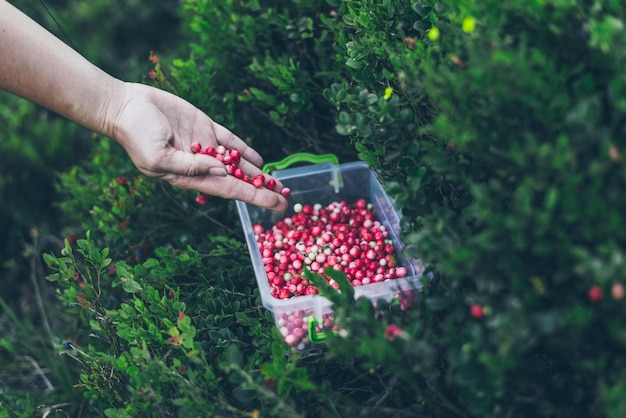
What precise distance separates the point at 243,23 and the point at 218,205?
90cm

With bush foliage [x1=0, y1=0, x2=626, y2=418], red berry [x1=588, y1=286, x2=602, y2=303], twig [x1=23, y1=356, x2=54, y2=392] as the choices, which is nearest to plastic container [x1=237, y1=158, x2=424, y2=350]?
bush foliage [x1=0, y1=0, x2=626, y2=418]

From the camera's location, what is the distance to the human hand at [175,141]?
228 cm

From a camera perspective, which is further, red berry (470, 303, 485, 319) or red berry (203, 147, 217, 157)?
red berry (203, 147, 217, 157)

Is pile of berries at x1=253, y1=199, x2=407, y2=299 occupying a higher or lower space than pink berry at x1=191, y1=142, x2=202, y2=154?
lower

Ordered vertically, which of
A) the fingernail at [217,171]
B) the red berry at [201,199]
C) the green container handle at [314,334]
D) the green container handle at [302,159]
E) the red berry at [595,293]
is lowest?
the green container handle at [314,334]

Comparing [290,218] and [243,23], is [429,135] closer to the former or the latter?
[290,218]

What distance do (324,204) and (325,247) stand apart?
0.38 meters

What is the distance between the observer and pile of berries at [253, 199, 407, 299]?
7.44 ft

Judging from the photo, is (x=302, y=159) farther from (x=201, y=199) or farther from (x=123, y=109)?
(x=123, y=109)

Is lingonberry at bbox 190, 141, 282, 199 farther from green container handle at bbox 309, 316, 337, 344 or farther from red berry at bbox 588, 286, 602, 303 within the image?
red berry at bbox 588, 286, 602, 303

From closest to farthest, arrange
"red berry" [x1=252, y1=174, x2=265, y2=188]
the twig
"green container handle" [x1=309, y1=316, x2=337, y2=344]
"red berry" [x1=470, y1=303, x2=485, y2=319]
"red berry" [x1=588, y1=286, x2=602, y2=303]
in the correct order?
"red berry" [x1=588, y1=286, x2=602, y2=303], "red berry" [x1=470, y1=303, x2=485, y2=319], "green container handle" [x1=309, y1=316, x2=337, y2=344], "red berry" [x1=252, y1=174, x2=265, y2=188], the twig

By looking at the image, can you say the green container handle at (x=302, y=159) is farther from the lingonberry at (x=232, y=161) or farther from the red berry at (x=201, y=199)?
the red berry at (x=201, y=199)

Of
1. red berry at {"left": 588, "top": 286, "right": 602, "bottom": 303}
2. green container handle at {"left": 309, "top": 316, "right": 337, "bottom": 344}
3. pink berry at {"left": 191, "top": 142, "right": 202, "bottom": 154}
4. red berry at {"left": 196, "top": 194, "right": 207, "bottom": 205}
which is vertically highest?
pink berry at {"left": 191, "top": 142, "right": 202, "bottom": 154}

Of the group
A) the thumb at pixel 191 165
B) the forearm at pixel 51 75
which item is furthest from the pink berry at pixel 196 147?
the forearm at pixel 51 75
